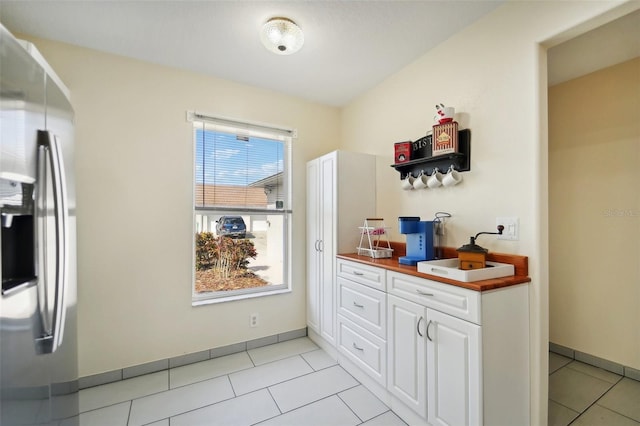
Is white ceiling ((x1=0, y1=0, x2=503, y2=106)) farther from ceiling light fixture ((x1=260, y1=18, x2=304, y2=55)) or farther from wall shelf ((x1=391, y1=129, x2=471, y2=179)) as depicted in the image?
wall shelf ((x1=391, y1=129, x2=471, y2=179))

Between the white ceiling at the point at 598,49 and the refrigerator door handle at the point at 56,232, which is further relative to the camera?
the white ceiling at the point at 598,49

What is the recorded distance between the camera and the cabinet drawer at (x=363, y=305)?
194 cm

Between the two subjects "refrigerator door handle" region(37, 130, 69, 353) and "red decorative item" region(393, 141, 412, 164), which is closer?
"refrigerator door handle" region(37, 130, 69, 353)

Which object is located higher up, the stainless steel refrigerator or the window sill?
the stainless steel refrigerator

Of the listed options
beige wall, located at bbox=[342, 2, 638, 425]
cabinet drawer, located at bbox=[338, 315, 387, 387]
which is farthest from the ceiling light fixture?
cabinet drawer, located at bbox=[338, 315, 387, 387]

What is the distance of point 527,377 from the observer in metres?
1.54

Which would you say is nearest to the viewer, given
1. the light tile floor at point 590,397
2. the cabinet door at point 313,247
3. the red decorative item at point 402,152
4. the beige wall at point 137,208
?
the light tile floor at point 590,397

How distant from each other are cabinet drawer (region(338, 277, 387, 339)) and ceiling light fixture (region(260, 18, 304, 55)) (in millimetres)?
1858

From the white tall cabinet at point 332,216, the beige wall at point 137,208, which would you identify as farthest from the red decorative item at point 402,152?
the beige wall at point 137,208

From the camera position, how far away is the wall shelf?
1.89 m

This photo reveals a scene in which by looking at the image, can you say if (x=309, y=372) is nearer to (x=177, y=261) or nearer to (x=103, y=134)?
(x=177, y=261)

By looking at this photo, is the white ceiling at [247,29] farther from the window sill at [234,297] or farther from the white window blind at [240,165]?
the window sill at [234,297]

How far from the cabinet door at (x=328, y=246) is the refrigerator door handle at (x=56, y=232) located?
1873mm

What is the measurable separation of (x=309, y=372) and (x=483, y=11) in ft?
9.69
